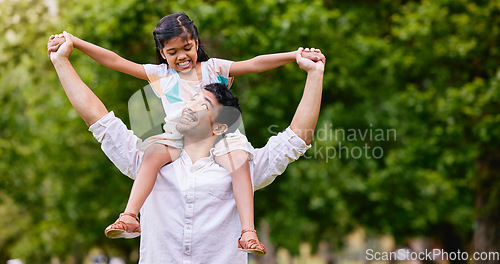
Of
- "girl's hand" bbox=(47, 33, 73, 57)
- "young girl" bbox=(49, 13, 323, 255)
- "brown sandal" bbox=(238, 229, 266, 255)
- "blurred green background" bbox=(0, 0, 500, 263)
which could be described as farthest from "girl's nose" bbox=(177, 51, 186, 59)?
"blurred green background" bbox=(0, 0, 500, 263)

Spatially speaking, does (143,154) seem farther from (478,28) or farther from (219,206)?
(478,28)

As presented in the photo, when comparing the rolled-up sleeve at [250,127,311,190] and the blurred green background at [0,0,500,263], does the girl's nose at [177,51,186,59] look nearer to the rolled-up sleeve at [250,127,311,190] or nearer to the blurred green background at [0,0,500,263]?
the rolled-up sleeve at [250,127,311,190]

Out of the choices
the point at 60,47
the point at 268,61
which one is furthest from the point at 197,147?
the point at 60,47

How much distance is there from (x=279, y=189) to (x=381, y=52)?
329 centimetres

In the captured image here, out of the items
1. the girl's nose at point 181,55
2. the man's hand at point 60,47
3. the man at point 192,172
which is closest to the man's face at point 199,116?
the man at point 192,172

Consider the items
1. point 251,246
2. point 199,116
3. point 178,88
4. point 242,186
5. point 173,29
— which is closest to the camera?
point 251,246

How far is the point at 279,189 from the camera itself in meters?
12.8

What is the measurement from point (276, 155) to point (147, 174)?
0.58 meters

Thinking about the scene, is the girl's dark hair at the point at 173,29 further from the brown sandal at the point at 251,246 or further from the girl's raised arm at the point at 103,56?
the brown sandal at the point at 251,246

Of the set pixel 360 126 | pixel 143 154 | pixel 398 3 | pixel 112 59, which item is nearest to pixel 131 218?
pixel 143 154

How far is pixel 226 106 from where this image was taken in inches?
120

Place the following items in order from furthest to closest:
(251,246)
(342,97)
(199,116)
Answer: (342,97)
(199,116)
(251,246)

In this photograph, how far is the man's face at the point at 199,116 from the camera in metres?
2.93

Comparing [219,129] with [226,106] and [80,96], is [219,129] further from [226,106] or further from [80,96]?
[80,96]
